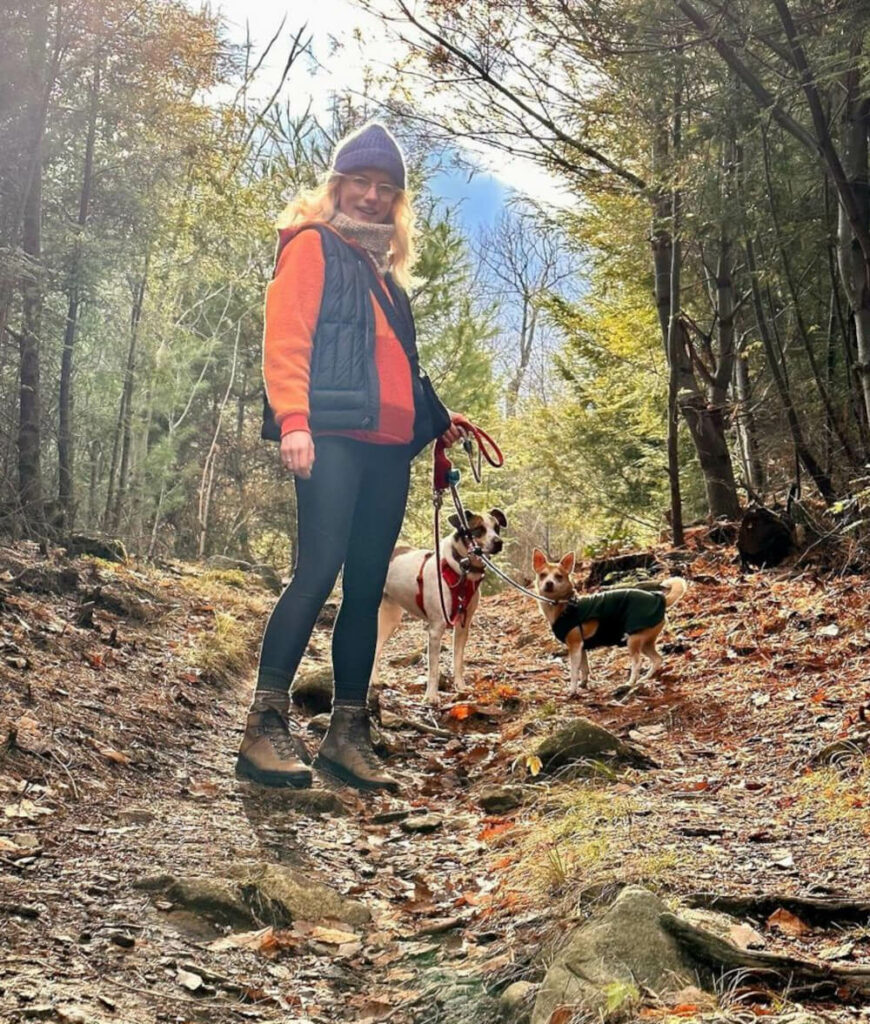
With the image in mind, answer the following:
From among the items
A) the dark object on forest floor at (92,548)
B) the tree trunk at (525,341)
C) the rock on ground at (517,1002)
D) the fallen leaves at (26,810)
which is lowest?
the fallen leaves at (26,810)

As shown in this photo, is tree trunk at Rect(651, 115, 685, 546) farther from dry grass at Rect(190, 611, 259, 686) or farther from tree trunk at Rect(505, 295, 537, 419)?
tree trunk at Rect(505, 295, 537, 419)

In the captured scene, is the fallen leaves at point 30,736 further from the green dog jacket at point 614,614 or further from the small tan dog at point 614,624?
the green dog jacket at point 614,614

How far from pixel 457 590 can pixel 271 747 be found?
340 centimetres

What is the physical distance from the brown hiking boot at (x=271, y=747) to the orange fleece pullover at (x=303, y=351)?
3.55ft

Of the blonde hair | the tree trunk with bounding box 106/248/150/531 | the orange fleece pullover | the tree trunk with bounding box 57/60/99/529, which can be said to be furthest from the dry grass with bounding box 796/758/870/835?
the tree trunk with bounding box 106/248/150/531

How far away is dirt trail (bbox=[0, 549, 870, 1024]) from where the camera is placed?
2162 millimetres

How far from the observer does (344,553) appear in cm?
399

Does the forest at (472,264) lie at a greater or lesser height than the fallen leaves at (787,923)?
greater

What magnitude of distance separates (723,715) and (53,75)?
9626mm

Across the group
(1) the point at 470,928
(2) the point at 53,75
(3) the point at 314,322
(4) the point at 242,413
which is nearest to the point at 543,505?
(4) the point at 242,413

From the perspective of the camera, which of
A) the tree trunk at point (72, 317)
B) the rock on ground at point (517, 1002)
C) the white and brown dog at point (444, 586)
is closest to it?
the rock on ground at point (517, 1002)

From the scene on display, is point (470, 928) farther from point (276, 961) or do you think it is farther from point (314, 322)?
point (314, 322)

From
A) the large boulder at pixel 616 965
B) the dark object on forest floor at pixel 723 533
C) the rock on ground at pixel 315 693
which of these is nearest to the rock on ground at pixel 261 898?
the large boulder at pixel 616 965

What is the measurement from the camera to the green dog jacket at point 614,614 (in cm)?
691
